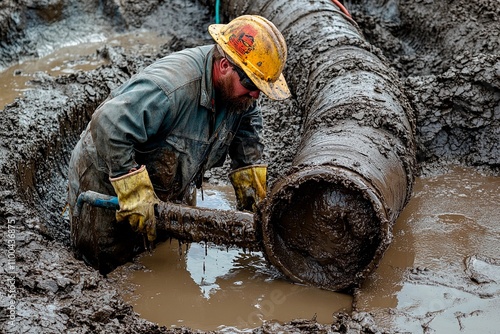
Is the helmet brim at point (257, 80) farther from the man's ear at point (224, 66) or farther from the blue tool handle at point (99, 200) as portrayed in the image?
the blue tool handle at point (99, 200)

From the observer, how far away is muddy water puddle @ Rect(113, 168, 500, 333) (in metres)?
3.62

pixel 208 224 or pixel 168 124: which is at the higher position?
pixel 168 124

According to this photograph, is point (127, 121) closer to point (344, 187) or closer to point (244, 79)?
point (244, 79)

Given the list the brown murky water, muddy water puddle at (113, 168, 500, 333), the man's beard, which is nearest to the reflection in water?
muddy water puddle at (113, 168, 500, 333)

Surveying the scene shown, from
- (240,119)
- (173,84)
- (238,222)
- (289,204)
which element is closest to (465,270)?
(289,204)

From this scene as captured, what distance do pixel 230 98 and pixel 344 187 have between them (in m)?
0.99

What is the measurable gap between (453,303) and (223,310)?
1391 millimetres

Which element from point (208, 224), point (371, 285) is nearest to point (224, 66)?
point (208, 224)

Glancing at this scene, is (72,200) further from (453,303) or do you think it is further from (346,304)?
(453,303)

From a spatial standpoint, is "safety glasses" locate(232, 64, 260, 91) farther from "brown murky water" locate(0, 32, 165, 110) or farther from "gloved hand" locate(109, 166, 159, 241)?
"brown murky water" locate(0, 32, 165, 110)

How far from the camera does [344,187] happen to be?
145 inches

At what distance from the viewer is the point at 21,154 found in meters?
5.07

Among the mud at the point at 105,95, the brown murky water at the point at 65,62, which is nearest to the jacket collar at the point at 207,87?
the mud at the point at 105,95

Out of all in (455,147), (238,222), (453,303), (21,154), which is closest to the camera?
(453,303)
